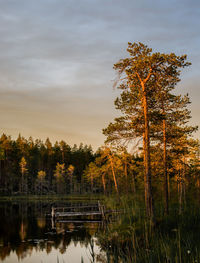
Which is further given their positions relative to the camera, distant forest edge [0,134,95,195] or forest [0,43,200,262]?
distant forest edge [0,134,95,195]

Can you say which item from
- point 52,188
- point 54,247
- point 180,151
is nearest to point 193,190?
point 180,151


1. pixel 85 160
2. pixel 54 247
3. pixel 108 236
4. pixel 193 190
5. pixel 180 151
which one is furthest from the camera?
pixel 85 160

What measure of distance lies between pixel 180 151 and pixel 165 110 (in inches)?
164

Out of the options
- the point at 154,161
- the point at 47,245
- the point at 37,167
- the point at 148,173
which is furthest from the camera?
the point at 37,167

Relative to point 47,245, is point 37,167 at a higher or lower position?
higher

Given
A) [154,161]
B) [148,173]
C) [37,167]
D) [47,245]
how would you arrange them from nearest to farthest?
[148,173] → [47,245] → [154,161] → [37,167]

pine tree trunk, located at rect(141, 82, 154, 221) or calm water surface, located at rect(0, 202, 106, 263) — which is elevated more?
pine tree trunk, located at rect(141, 82, 154, 221)

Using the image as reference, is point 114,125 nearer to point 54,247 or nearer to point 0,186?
point 54,247

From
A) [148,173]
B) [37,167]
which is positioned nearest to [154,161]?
[148,173]

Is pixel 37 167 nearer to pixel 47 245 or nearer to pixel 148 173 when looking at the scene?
pixel 47 245

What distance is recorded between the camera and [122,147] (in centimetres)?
2116

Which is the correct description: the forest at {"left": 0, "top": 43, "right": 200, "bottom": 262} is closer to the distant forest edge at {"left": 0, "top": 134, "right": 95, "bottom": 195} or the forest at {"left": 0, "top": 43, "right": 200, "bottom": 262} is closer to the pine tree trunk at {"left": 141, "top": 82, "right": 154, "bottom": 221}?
the pine tree trunk at {"left": 141, "top": 82, "right": 154, "bottom": 221}

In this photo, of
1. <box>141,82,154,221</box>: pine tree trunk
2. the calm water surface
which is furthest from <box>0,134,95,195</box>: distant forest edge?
<box>141,82,154,221</box>: pine tree trunk

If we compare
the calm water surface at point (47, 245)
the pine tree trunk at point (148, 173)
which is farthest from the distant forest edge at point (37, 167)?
the pine tree trunk at point (148, 173)
